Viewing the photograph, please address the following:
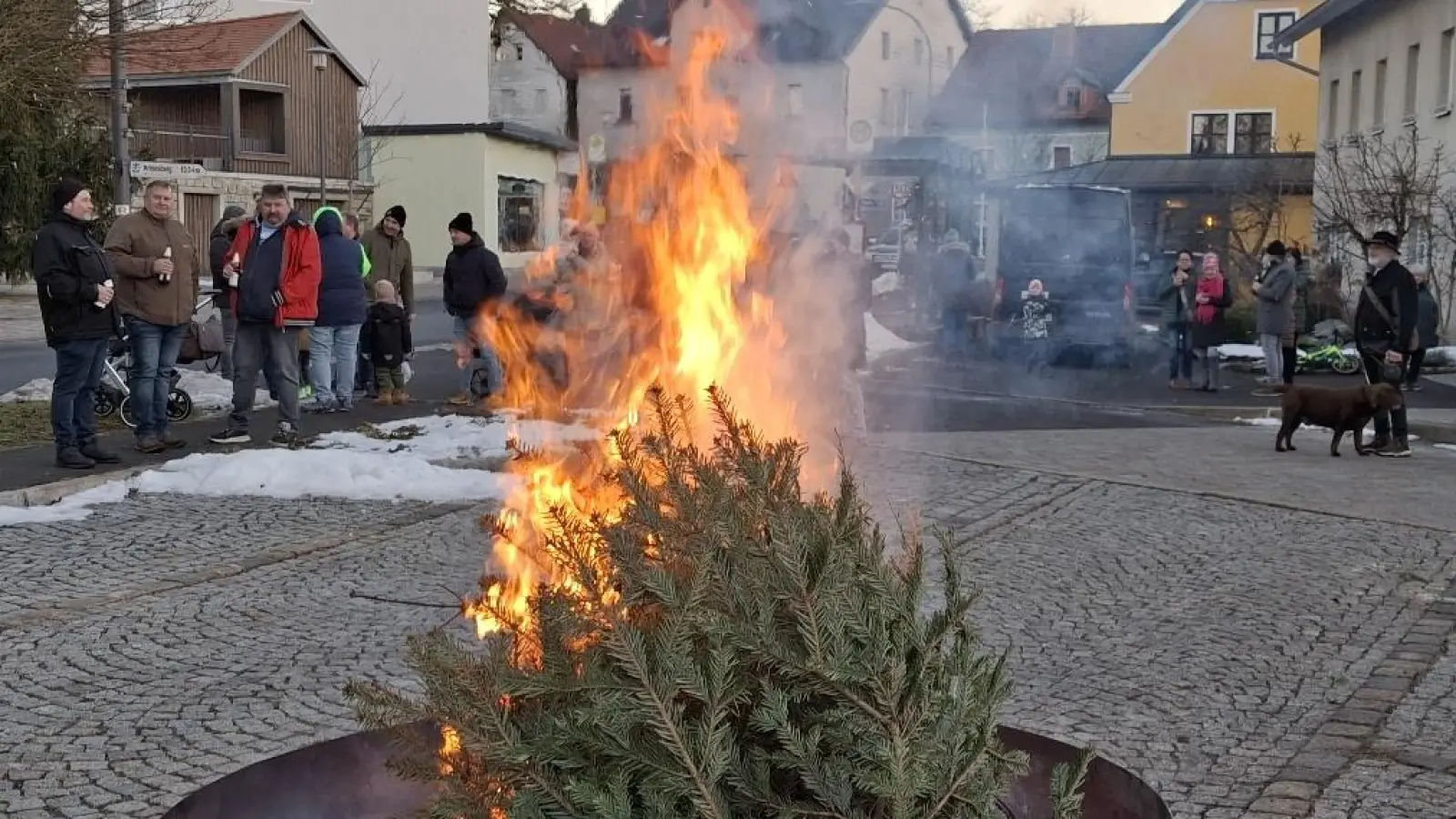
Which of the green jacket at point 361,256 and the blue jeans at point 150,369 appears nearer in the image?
the blue jeans at point 150,369

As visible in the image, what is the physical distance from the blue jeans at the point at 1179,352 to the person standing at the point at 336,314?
419 inches

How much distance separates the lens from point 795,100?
5121 mm

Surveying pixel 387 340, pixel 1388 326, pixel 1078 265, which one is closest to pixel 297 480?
pixel 387 340

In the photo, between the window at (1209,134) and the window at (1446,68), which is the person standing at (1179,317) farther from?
the window at (1209,134)

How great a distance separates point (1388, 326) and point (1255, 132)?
25.8 meters

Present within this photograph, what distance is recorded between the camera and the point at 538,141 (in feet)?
22.7

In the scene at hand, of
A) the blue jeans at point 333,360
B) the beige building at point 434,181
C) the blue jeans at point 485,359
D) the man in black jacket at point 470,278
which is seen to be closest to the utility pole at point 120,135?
the blue jeans at point 485,359

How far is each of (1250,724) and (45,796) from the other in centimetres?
403

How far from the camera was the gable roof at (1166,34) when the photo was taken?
11.5m

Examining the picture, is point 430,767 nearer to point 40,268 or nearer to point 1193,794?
point 1193,794

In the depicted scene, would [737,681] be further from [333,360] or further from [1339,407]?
[333,360]

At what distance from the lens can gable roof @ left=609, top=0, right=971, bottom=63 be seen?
4.61m

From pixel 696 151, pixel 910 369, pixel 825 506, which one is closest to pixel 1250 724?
pixel 696 151

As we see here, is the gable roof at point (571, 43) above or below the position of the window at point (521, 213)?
above
